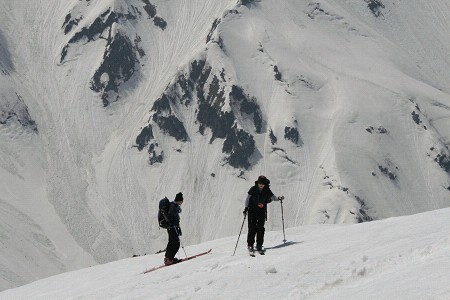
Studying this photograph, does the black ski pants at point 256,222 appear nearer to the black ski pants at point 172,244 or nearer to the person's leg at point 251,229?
the person's leg at point 251,229

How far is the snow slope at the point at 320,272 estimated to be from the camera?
1462 cm

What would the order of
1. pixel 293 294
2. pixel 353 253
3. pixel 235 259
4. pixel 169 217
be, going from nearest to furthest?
pixel 293 294
pixel 353 253
pixel 235 259
pixel 169 217

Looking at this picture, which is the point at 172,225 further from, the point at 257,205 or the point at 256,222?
the point at 257,205

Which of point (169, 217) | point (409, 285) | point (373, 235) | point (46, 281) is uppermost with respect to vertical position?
point (409, 285)

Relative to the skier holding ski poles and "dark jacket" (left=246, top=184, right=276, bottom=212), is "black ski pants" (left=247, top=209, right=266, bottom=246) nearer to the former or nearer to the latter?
"dark jacket" (left=246, top=184, right=276, bottom=212)

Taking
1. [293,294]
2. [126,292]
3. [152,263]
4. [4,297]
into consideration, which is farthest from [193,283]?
[4,297]

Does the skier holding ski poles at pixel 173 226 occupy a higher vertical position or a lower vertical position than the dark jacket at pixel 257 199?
lower

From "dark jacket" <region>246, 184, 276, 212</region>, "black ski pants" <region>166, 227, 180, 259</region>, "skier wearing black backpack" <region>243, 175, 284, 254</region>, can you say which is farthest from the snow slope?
"black ski pants" <region>166, 227, 180, 259</region>

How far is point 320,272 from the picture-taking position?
1667cm

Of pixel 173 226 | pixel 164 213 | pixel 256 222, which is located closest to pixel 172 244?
pixel 173 226

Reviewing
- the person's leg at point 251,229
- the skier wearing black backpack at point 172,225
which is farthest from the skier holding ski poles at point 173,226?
the person's leg at point 251,229

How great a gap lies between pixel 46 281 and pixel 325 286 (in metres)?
15.7

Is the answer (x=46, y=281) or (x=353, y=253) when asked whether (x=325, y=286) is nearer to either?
(x=353, y=253)

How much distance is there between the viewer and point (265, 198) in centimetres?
Result: 2230
